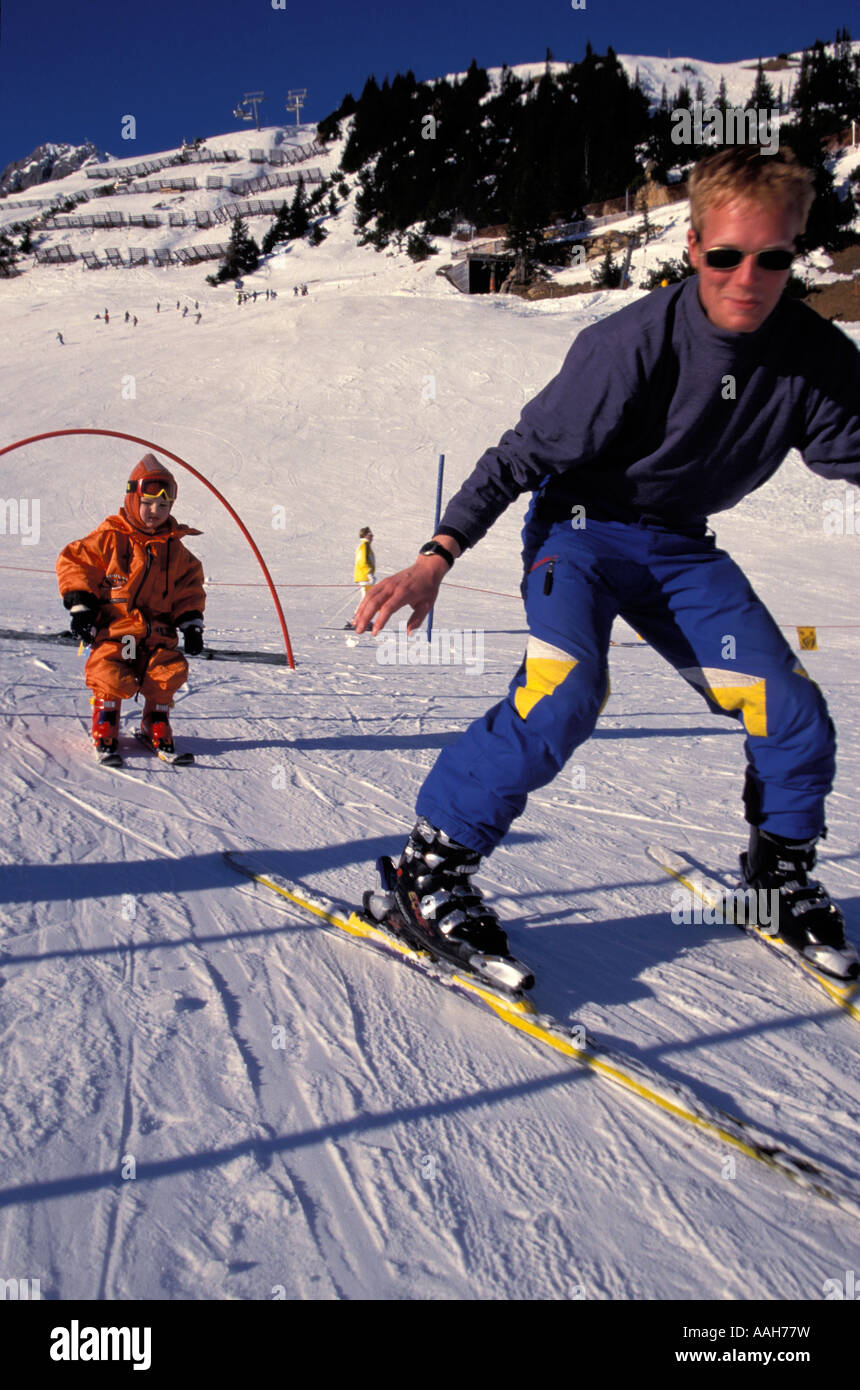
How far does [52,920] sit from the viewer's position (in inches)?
96.8

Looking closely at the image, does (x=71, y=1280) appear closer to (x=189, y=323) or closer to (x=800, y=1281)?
(x=800, y=1281)

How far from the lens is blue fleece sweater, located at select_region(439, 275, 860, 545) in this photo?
7.08 ft

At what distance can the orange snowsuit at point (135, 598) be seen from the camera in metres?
4.24

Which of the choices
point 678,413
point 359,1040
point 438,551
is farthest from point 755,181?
point 359,1040

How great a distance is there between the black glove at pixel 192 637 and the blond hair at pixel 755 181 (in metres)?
3.04

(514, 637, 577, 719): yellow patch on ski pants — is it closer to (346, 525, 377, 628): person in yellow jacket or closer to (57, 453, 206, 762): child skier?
(57, 453, 206, 762): child skier

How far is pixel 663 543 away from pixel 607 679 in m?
0.41

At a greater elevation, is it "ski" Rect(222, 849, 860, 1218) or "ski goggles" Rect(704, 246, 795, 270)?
"ski goggles" Rect(704, 246, 795, 270)

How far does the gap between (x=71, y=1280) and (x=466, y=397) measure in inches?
1105

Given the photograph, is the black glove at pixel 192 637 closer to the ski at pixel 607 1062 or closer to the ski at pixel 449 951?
the ski at pixel 607 1062

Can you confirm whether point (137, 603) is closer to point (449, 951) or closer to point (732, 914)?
point (449, 951)

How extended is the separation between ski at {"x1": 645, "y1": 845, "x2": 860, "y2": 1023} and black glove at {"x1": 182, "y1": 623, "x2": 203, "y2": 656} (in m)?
2.39

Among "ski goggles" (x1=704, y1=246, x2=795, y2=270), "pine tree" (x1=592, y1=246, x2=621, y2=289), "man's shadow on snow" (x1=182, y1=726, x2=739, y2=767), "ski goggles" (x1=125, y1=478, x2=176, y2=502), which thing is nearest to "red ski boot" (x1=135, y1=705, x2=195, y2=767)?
"man's shadow on snow" (x1=182, y1=726, x2=739, y2=767)

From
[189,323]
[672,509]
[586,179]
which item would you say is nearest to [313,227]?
[586,179]
